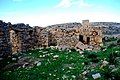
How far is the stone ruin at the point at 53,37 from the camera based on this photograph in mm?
19516

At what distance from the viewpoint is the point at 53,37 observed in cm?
2280

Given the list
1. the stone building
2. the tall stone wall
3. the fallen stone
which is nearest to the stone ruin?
the stone building

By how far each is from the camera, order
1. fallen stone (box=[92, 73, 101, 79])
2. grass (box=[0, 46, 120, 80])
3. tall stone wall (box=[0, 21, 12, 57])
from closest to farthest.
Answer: fallen stone (box=[92, 73, 101, 79]) < grass (box=[0, 46, 120, 80]) < tall stone wall (box=[0, 21, 12, 57])

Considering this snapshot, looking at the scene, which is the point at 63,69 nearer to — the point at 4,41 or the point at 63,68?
the point at 63,68

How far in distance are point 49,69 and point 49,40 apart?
9.86 metres

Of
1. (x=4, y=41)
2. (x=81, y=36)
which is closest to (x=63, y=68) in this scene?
(x=4, y=41)

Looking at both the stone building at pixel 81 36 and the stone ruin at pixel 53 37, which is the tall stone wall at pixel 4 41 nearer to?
the stone ruin at pixel 53 37

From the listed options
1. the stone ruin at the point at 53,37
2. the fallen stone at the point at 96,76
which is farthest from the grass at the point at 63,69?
the stone ruin at the point at 53,37

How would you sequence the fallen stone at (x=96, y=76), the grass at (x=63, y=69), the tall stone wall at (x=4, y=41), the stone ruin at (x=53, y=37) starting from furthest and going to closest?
the stone ruin at (x=53, y=37)
the tall stone wall at (x=4, y=41)
the grass at (x=63, y=69)
the fallen stone at (x=96, y=76)

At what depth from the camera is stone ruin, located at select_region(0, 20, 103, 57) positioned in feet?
64.0

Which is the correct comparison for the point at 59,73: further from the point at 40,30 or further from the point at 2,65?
the point at 40,30

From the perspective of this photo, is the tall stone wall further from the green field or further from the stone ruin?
the stone ruin

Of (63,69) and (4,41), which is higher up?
(4,41)

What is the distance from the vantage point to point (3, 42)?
16.0m
